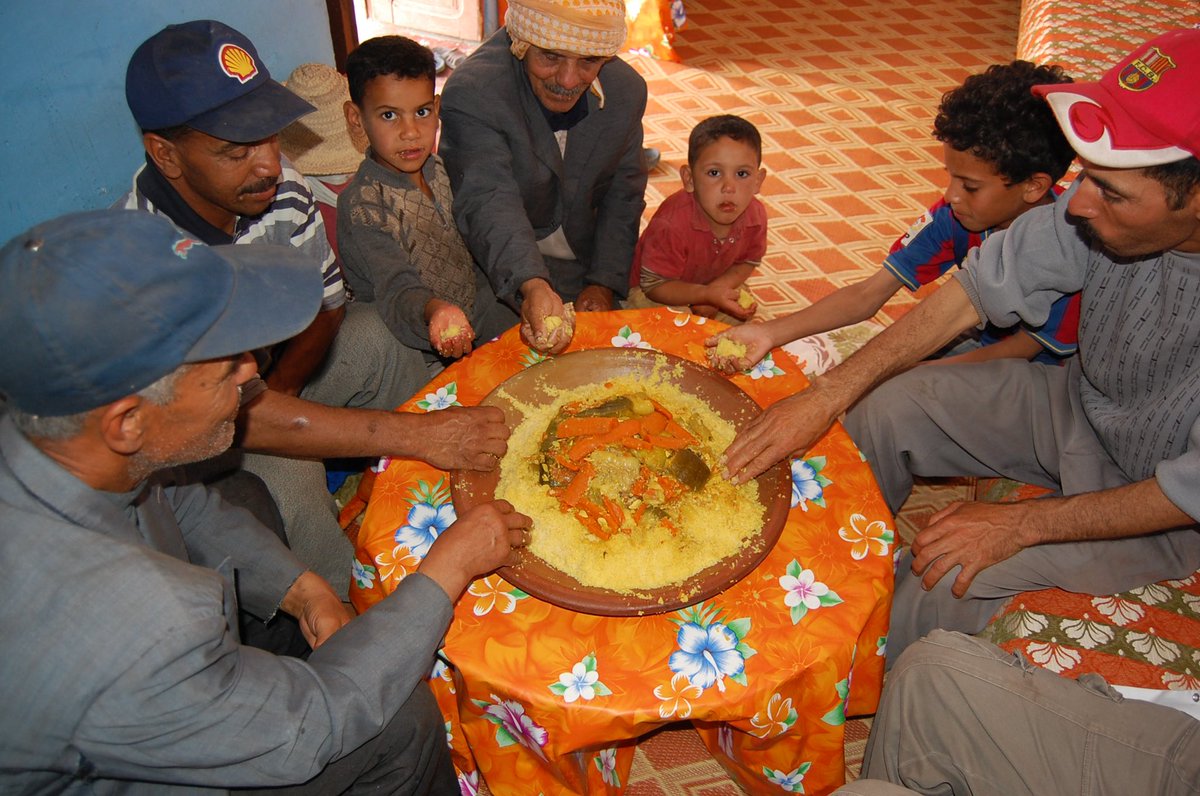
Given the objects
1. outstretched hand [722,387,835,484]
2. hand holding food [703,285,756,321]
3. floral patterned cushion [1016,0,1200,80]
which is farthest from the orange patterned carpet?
outstretched hand [722,387,835,484]

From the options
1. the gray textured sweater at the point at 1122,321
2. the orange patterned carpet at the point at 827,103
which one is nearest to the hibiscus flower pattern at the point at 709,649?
the gray textured sweater at the point at 1122,321

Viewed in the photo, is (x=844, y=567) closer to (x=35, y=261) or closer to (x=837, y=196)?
(x=35, y=261)

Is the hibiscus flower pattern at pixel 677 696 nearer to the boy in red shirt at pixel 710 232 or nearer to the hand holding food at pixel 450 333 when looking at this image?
the hand holding food at pixel 450 333

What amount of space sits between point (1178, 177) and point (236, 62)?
2.30 metres

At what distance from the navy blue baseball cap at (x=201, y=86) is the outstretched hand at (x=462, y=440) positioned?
92cm

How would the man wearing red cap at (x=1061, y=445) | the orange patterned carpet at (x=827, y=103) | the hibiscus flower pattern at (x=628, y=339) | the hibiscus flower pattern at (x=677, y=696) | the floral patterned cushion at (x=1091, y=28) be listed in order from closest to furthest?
the hibiscus flower pattern at (x=677, y=696) → the man wearing red cap at (x=1061, y=445) → the hibiscus flower pattern at (x=628, y=339) → the orange patterned carpet at (x=827, y=103) → the floral patterned cushion at (x=1091, y=28)

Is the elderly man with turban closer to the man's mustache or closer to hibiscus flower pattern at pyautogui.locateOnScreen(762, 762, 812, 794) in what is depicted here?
the man's mustache

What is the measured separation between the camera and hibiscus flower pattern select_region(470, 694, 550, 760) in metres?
1.71

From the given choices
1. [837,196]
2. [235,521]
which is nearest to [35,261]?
[235,521]

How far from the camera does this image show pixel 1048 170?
2629 mm

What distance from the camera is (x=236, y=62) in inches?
87.8

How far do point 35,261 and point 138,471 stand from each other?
408 mm

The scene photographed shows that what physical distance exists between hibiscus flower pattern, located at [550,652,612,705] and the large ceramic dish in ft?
0.37

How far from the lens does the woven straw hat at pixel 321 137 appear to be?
3.43 metres
